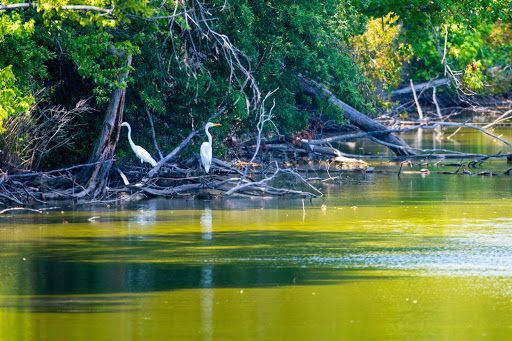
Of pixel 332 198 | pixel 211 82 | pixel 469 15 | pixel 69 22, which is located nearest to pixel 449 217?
pixel 332 198

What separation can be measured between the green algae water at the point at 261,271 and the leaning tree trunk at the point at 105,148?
1.12 m

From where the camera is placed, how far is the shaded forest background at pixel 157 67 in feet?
47.0

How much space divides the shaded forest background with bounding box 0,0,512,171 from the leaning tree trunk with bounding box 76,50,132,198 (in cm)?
23

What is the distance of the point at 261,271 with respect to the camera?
9.99m

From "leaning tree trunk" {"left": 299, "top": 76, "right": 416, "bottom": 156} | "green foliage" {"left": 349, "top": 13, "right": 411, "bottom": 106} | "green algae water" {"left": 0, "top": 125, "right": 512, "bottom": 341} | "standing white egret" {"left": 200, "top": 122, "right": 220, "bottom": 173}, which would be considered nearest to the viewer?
"green algae water" {"left": 0, "top": 125, "right": 512, "bottom": 341}

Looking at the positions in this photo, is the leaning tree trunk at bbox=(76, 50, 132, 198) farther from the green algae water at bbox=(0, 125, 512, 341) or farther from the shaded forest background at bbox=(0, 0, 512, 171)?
the green algae water at bbox=(0, 125, 512, 341)

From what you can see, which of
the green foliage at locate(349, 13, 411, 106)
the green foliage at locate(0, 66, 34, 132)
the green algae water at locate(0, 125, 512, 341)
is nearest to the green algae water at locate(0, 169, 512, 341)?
the green algae water at locate(0, 125, 512, 341)

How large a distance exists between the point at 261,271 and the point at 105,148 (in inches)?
308

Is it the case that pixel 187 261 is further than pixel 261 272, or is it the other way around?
pixel 187 261

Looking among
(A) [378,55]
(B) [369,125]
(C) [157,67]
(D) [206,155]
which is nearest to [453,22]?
(B) [369,125]

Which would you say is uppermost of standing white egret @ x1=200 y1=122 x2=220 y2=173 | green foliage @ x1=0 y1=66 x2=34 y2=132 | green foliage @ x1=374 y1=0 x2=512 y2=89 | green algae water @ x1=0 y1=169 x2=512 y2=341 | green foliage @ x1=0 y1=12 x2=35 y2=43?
green foliage @ x1=374 y1=0 x2=512 y2=89

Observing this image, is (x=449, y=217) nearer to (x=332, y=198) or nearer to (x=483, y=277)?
(x=332, y=198)

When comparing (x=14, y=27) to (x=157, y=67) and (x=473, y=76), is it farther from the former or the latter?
(x=473, y=76)

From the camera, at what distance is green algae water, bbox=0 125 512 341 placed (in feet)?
25.1
